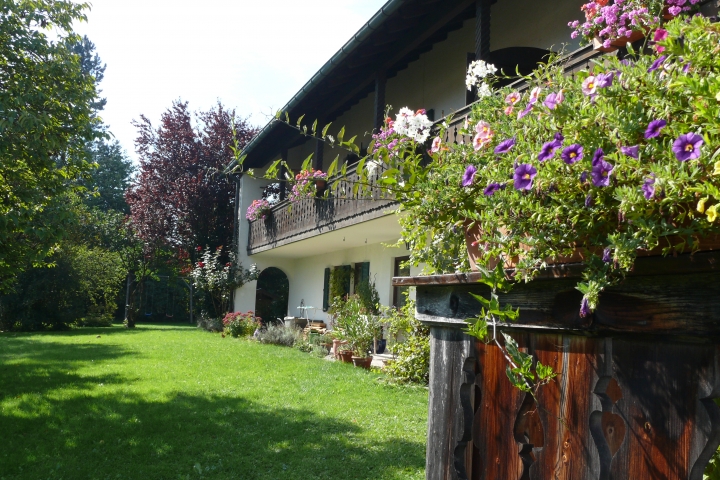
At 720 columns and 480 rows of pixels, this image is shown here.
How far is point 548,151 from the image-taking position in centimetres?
116

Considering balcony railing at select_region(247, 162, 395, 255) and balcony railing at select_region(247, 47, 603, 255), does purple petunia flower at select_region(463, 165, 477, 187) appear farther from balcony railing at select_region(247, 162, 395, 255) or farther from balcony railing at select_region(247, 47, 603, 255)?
balcony railing at select_region(247, 162, 395, 255)

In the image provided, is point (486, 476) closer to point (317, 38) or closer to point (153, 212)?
point (317, 38)

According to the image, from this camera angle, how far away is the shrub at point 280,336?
46.5 feet

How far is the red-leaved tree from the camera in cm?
2208

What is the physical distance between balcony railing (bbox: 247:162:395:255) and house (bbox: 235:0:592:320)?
1.1 inches

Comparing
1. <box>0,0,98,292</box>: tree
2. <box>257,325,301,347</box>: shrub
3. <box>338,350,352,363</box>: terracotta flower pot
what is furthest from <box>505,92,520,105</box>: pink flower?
<box>257,325,301,347</box>: shrub

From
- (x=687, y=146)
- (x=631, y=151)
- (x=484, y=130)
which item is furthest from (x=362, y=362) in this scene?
(x=687, y=146)

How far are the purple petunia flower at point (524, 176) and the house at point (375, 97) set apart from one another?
4110 millimetres

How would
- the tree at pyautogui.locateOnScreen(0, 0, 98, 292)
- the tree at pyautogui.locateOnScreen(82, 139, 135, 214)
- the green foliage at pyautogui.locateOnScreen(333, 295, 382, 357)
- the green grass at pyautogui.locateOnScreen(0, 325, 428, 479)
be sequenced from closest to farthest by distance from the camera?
the green grass at pyautogui.locateOnScreen(0, 325, 428, 479) → the tree at pyautogui.locateOnScreen(0, 0, 98, 292) → the green foliage at pyautogui.locateOnScreen(333, 295, 382, 357) → the tree at pyautogui.locateOnScreen(82, 139, 135, 214)

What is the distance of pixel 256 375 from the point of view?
28.7ft

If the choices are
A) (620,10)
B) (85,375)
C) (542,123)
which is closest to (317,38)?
(85,375)

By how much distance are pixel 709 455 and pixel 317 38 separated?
36.0ft

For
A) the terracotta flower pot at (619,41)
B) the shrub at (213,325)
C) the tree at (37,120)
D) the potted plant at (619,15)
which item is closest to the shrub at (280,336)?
the shrub at (213,325)

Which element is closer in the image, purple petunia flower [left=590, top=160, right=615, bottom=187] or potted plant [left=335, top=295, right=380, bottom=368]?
purple petunia flower [left=590, top=160, right=615, bottom=187]
